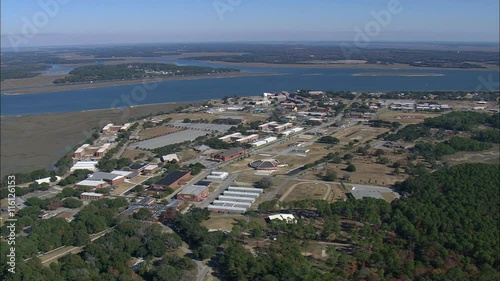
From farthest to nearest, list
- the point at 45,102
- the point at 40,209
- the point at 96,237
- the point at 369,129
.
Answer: the point at 45,102, the point at 369,129, the point at 40,209, the point at 96,237

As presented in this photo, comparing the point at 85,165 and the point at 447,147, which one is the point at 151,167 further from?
the point at 447,147

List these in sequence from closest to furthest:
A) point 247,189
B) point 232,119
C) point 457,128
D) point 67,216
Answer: point 67,216
point 247,189
point 457,128
point 232,119

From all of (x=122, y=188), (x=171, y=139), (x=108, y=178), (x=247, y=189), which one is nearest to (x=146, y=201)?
(x=122, y=188)

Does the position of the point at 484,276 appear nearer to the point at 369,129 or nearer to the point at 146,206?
the point at 146,206

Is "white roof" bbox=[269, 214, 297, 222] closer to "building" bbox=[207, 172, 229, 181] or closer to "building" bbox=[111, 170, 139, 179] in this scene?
"building" bbox=[207, 172, 229, 181]

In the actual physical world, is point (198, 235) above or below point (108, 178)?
above

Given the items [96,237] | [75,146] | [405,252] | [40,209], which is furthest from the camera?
[75,146]

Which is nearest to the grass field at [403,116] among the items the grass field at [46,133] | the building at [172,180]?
the grass field at [46,133]

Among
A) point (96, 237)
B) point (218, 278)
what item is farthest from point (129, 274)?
point (96, 237)
